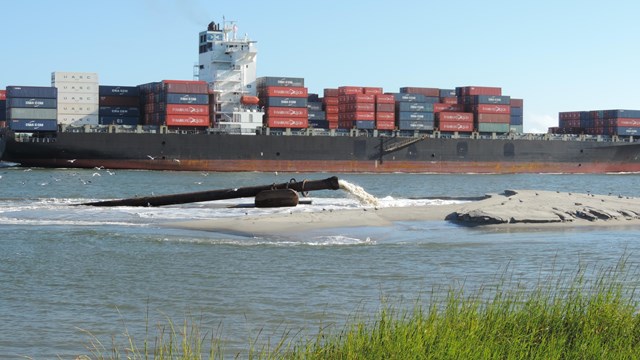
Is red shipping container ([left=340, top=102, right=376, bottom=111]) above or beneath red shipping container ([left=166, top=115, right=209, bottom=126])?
above

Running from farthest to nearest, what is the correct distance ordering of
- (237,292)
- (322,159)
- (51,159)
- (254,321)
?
(322,159), (51,159), (237,292), (254,321)

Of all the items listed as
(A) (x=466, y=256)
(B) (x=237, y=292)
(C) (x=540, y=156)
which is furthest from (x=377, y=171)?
(B) (x=237, y=292)

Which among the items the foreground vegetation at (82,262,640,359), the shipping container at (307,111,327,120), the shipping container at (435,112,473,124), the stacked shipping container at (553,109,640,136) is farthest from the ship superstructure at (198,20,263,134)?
the foreground vegetation at (82,262,640,359)

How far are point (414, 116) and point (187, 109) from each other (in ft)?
67.0

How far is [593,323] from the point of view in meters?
8.79

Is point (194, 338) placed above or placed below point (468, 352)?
below

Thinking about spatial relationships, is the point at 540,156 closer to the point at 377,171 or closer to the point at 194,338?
the point at 377,171

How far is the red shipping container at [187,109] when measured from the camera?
219 ft

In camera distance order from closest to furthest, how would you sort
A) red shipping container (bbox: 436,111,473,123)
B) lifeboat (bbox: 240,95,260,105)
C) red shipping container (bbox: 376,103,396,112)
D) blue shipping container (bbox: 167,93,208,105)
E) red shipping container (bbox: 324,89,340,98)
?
blue shipping container (bbox: 167,93,208,105), lifeboat (bbox: 240,95,260,105), red shipping container (bbox: 376,103,396,112), red shipping container (bbox: 436,111,473,123), red shipping container (bbox: 324,89,340,98)

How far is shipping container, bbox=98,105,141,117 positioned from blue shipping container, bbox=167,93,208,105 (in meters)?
5.84

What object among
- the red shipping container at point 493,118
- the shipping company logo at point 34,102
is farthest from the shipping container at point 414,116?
the shipping company logo at point 34,102

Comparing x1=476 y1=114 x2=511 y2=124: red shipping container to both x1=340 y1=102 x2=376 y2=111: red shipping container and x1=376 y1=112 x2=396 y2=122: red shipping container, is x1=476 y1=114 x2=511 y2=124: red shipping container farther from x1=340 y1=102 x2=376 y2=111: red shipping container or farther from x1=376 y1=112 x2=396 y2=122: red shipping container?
x1=340 y1=102 x2=376 y2=111: red shipping container

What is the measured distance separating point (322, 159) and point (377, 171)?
5.24 metres

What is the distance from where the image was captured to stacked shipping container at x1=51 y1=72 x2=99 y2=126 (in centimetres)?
6919
